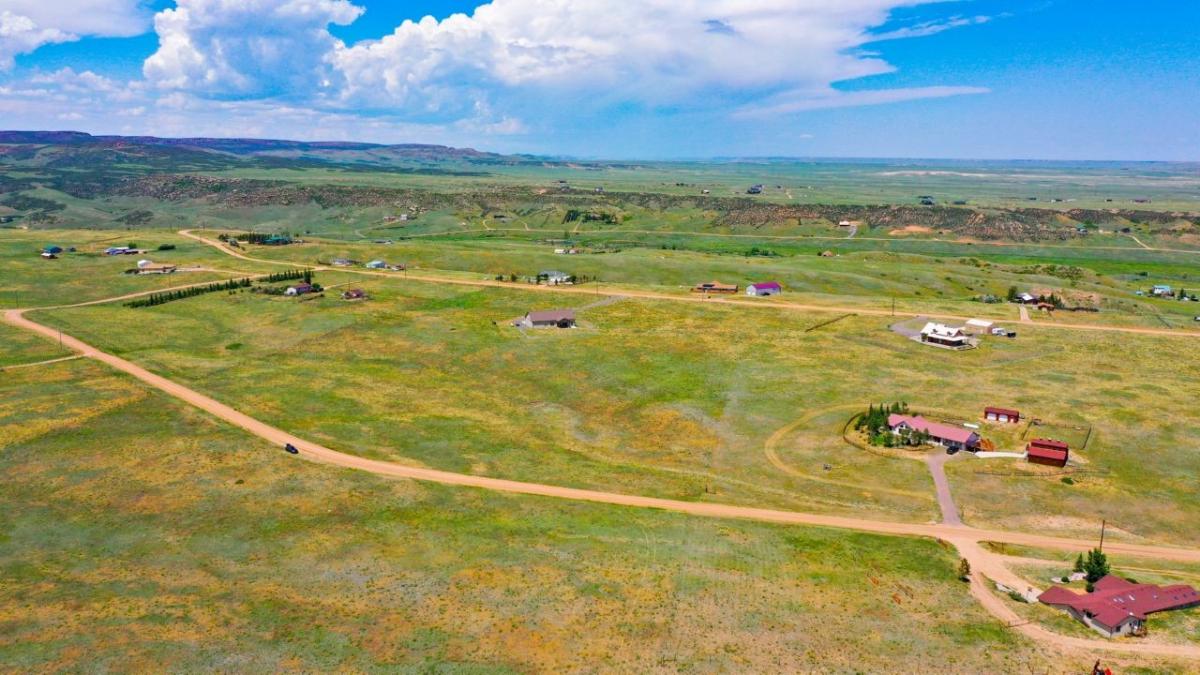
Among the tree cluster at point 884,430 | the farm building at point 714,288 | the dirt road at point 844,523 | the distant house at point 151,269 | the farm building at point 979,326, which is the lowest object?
the dirt road at point 844,523

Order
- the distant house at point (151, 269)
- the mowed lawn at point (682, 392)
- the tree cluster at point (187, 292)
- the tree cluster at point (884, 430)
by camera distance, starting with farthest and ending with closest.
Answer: the distant house at point (151, 269) → the tree cluster at point (187, 292) → the tree cluster at point (884, 430) → the mowed lawn at point (682, 392)

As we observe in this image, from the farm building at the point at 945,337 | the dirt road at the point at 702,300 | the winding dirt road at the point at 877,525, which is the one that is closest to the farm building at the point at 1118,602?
the winding dirt road at the point at 877,525

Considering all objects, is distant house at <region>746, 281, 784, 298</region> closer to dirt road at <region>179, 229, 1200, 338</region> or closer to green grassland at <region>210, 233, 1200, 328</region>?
dirt road at <region>179, 229, 1200, 338</region>

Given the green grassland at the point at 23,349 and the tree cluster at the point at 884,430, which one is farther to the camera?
the green grassland at the point at 23,349

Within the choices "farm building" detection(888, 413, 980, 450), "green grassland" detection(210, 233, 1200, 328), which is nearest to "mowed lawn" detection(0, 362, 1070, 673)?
"farm building" detection(888, 413, 980, 450)

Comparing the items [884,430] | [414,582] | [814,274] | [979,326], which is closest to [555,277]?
[814,274]

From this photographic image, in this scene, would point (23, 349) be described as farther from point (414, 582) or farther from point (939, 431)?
point (939, 431)

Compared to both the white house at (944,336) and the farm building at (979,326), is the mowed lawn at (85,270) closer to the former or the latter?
the white house at (944,336)

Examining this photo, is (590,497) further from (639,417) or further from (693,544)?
(639,417)

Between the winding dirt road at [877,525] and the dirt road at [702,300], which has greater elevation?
the dirt road at [702,300]
